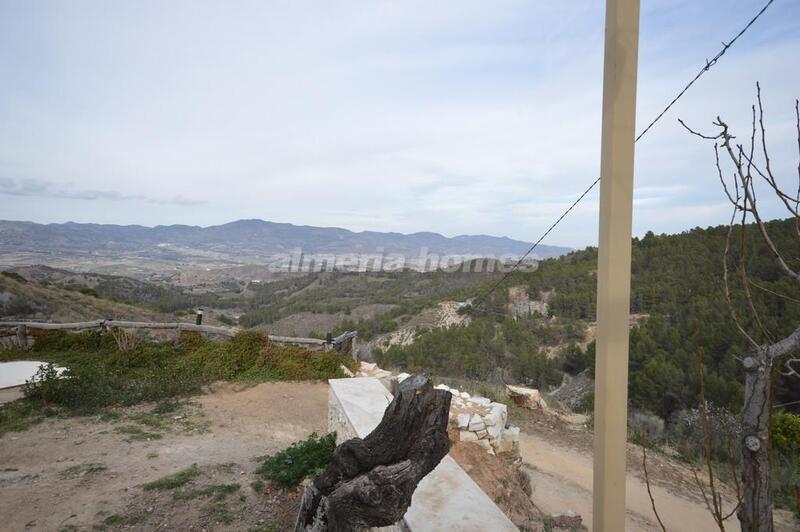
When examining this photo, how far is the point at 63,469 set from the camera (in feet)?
15.5

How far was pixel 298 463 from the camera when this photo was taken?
179 inches

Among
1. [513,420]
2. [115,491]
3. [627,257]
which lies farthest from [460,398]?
[627,257]

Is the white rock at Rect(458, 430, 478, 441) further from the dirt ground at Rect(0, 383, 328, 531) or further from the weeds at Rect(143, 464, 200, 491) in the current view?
the weeds at Rect(143, 464, 200, 491)

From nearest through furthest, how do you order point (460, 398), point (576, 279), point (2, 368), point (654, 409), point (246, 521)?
point (246, 521) → point (460, 398) → point (2, 368) → point (654, 409) → point (576, 279)

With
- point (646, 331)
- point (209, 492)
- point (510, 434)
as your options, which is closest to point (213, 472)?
point (209, 492)

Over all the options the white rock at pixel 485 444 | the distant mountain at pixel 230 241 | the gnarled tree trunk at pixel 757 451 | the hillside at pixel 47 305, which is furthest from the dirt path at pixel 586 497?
the distant mountain at pixel 230 241

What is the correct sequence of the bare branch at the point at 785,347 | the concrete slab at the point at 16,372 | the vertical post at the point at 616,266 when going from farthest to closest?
1. the concrete slab at the point at 16,372
2. the vertical post at the point at 616,266
3. the bare branch at the point at 785,347

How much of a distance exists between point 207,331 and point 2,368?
362cm

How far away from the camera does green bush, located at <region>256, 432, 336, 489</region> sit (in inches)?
173

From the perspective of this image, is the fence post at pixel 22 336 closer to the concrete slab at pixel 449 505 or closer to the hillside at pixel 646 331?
the concrete slab at pixel 449 505

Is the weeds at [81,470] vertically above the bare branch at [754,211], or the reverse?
the bare branch at [754,211]

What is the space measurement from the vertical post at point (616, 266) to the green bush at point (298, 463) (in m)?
3.40

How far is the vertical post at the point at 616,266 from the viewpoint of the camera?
4.80 feet

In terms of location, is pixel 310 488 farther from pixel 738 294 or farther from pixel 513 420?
pixel 738 294
